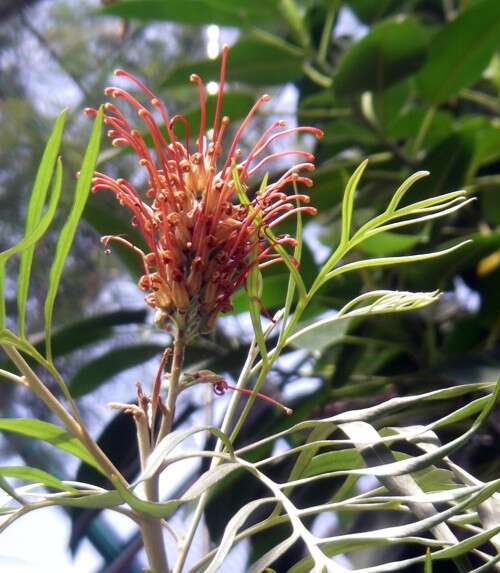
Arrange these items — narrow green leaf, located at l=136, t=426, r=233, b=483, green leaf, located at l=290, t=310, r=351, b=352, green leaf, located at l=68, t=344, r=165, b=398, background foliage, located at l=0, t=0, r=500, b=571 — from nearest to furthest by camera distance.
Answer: narrow green leaf, located at l=136, t=426, r=233, b=483 → green leaf, located at l=290, t=310, r=351, b=352 → background foliage, located at l=0, t=0, r=500, b=571 → green leaf, located at l=68, t=344, r=165, b=398

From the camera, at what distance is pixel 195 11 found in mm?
885

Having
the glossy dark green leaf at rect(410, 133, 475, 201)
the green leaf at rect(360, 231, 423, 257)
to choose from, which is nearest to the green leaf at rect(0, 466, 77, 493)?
the green leaf at rect(360, 231, 423, 257)

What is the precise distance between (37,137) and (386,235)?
0.71 metres

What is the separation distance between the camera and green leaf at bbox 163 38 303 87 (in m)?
0.85

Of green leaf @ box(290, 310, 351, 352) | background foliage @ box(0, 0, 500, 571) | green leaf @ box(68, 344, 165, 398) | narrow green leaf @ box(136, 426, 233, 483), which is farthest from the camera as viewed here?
green leaf @ box(68, 344, 165, 398)

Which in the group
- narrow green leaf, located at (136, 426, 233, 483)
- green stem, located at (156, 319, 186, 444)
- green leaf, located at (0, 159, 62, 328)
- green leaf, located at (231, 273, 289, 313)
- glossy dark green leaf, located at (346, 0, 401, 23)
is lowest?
narrow green leaf, located at (136, 426, 233, 483)

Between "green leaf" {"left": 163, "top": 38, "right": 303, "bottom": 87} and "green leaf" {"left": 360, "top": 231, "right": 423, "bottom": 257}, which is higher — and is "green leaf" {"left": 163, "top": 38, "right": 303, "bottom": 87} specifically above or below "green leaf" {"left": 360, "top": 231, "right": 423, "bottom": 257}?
above

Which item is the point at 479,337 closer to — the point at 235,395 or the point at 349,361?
the point at 349,361

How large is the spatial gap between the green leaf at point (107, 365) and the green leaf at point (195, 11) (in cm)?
33

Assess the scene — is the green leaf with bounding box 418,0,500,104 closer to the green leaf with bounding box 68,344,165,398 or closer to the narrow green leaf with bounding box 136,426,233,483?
the green leaf with bounding box 68,344,165,398

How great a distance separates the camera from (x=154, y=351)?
0.81 meters

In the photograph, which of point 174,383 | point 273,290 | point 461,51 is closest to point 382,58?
point 461,51

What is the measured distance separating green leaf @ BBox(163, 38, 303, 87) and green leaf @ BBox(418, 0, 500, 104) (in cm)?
16

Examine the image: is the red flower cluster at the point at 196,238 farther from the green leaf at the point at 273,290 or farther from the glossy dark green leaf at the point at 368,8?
the glossy dark green leaf at the point at 368,8
